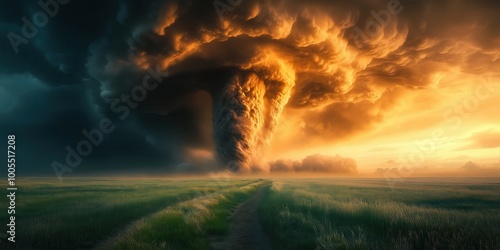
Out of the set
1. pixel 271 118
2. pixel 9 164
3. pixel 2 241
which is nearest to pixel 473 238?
pixel 2 241

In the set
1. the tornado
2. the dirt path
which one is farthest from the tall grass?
the tornado

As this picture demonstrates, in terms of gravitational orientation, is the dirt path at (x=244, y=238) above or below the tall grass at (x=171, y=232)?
below

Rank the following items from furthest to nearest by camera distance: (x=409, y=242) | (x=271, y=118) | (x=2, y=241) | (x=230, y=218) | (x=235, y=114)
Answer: (x=271, y=118) → (x=235, y=114) → (x=230, y=218) → (x=2, y=241) → (x=409, y=242)

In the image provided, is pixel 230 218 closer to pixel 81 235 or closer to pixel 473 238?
pixel 81 235

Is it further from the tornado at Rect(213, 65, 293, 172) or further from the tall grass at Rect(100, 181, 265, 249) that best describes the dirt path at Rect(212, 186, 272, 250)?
the tornado at Rect(213, 65, 293, 172)

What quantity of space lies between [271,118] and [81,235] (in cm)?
4175

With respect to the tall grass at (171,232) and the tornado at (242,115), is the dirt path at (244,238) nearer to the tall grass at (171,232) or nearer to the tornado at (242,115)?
the tall grass at (171,232)

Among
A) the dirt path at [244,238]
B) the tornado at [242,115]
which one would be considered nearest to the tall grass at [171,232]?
the dirt path at [244,238]

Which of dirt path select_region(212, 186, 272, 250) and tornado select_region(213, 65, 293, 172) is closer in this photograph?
dirt path select_region(212, 186, 272, 250)

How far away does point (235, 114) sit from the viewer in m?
45.3

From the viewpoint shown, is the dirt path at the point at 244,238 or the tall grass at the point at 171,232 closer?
the tall grass at the point at 171,232

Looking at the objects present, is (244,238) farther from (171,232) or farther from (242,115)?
(242,115)

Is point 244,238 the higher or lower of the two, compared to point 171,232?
lower

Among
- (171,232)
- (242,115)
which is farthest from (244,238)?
(242,115)
